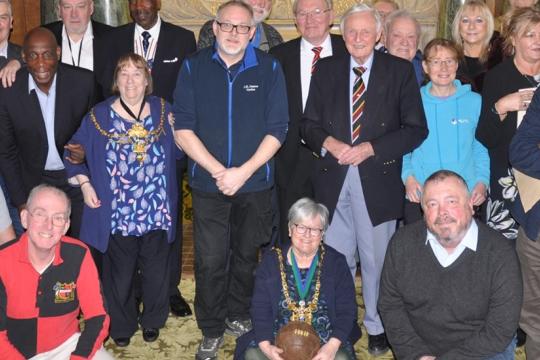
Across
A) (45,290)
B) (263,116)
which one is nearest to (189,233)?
(263,116)

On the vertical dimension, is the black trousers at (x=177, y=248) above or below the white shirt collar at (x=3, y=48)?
below

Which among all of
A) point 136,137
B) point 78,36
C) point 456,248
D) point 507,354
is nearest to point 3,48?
point 78,36

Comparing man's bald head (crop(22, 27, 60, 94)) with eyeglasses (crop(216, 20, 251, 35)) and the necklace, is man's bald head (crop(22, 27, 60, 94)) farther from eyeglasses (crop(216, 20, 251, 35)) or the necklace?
the necklace

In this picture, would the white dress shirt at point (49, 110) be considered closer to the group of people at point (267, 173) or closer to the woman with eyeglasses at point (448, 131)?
the group of people at point (267, 173)

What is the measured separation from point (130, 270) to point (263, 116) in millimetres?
1152

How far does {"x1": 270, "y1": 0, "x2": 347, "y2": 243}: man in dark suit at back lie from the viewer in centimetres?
430

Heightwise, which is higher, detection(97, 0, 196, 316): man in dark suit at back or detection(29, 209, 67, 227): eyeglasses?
detection(97, 0, 196, 316): man in dark suit at back

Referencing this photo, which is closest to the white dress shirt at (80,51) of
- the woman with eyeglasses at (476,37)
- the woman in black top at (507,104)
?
the woman with eyeglasses at (476,37)

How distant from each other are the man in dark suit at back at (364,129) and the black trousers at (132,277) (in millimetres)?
982

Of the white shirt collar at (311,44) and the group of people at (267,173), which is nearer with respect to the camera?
the group of people at (267,173)

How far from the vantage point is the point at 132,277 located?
4180mm

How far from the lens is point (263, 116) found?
392cm

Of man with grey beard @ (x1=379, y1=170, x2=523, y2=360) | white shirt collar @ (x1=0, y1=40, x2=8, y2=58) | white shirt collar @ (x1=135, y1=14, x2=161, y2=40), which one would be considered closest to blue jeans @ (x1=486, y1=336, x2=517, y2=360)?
man with grey beard @ (x1=379, y1=170, x2=523, y2=360)

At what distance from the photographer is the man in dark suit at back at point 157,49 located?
14.9 feet
